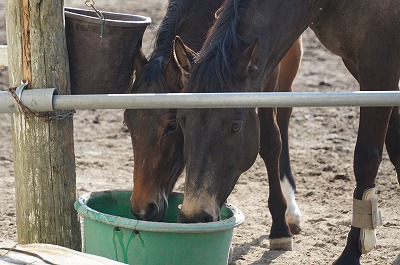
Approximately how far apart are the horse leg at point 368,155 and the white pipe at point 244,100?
1.20 meters

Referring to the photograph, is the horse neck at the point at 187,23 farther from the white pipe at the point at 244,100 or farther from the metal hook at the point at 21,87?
the white pipe at the point at 244,100

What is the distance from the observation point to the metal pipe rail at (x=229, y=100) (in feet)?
9.16

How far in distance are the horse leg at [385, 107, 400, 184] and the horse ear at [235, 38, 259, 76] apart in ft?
4.74

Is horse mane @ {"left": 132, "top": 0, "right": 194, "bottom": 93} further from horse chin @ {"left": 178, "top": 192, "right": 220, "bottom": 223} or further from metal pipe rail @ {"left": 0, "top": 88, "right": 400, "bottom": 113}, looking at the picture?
metal pipe rail @ {"left": 0, "top": 88, "right": 400, "bottom": 113}

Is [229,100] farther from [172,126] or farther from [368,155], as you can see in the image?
[368,155]

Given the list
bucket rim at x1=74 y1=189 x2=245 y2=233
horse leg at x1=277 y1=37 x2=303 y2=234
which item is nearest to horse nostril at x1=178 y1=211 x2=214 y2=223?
bucket rim at x1=74 y1=189 x2=245 y2=233

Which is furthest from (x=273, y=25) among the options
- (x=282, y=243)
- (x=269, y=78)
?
(x=282, y=243)

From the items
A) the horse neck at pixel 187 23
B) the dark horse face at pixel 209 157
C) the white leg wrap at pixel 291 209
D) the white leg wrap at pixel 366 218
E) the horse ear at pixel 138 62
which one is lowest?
the white leg wrap at pixel 291 209

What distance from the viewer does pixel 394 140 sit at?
4.54 metres

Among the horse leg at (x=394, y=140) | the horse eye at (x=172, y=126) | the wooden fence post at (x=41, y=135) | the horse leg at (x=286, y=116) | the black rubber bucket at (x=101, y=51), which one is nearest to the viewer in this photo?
the wooden fence post at (x=41, y=135)

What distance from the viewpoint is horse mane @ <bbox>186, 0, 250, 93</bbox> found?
3334 mm

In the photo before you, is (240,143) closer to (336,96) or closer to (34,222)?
(336,96)

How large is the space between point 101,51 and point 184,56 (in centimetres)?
40

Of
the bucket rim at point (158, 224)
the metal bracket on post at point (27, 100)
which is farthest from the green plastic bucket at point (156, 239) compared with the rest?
the metal bracket on post at point (27, 100)
